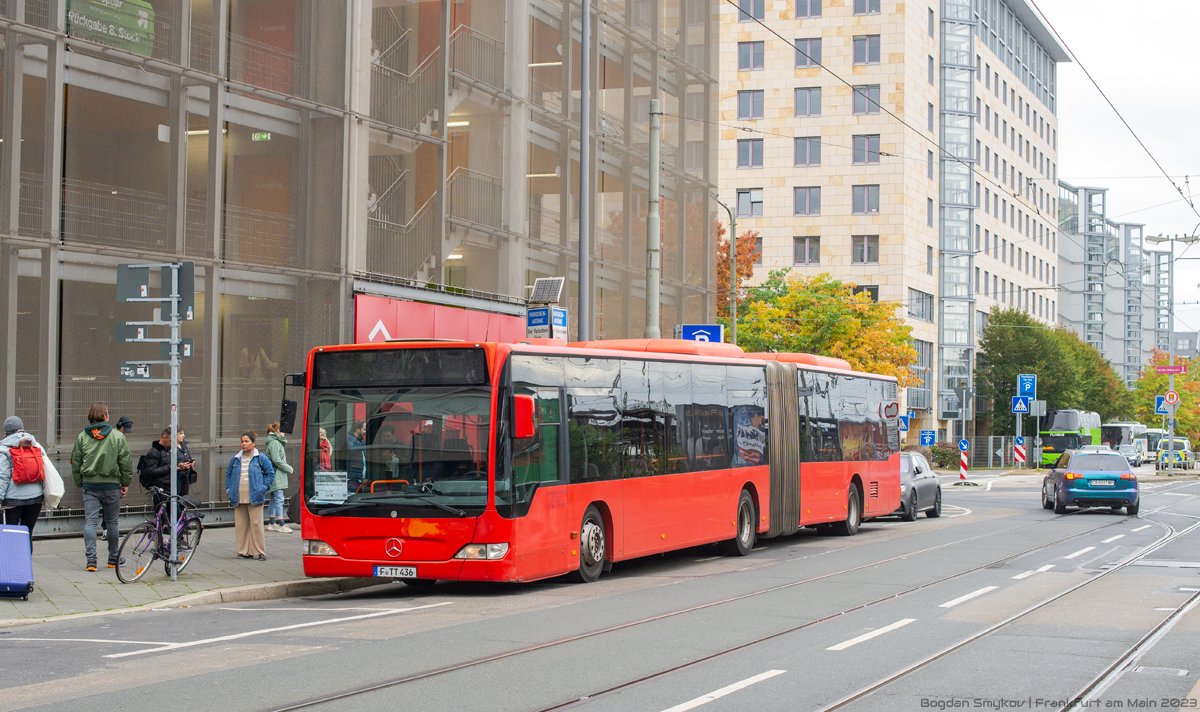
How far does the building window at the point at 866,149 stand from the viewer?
6888 centimetres

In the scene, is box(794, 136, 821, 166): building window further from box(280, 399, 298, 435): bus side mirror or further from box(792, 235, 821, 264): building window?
box(280, 399, 298, 435): bus side mirror

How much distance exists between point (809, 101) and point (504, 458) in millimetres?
60961

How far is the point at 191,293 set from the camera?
1354cm

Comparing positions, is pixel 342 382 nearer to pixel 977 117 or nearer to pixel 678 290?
pixel 678 290

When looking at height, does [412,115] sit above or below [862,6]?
below

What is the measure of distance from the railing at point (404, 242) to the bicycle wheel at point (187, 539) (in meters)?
9.06

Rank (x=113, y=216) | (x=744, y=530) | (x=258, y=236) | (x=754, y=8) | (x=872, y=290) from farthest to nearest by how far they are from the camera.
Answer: (x=754, y=8) → (x=872, y=290) → (x=258, y=236) → (x=744, y=530) → (x=113, y=216)

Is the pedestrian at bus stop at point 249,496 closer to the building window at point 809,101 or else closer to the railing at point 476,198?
the railing at point 476,198

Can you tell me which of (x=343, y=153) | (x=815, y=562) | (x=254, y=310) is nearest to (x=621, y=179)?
(x=343, y=153)

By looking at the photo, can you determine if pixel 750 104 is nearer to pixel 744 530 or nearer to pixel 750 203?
pixel 750 203

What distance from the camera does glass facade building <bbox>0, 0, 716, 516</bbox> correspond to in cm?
1667

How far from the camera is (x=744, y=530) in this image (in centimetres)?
1859

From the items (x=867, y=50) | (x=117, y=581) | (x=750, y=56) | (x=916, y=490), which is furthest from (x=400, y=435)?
(x=750, y=56)

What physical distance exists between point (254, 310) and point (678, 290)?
15592mm
